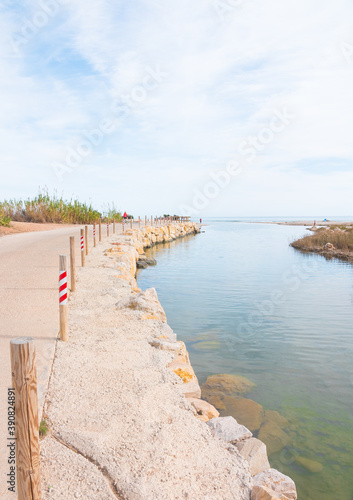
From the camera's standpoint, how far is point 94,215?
132 ft

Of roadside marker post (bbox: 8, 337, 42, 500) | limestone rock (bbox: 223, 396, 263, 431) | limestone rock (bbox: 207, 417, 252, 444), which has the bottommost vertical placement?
limestone rock (bbox: 223, 396, 263, 431)

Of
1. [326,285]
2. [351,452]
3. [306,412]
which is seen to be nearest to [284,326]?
[306,412]

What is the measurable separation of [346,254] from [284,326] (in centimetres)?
1845

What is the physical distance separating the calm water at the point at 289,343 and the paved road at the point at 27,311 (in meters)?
3.14

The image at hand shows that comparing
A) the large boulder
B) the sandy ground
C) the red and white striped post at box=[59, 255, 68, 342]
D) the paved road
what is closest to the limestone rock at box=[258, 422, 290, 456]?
the large boulder

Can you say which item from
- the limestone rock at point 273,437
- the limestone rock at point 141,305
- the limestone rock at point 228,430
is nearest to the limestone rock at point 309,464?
the limestone rock at point 273,437

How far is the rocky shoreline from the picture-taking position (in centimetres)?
315

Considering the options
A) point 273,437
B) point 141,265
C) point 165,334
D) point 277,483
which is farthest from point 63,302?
point 141,265

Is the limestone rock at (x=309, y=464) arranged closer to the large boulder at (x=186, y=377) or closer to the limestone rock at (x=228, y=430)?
the limestone rock at (x=228, y=430)

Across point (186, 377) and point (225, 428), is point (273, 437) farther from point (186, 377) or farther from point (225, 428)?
point (225, 428)

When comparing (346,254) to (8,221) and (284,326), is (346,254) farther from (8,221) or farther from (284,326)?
(8,221)

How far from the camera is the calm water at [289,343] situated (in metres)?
5.20

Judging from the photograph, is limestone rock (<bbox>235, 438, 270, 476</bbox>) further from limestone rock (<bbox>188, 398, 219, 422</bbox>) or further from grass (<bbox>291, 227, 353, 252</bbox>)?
grass (<bbox>291, 227, 353, 252</bbox>)

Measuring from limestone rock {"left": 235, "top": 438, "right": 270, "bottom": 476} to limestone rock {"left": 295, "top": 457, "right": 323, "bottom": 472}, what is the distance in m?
1.43
